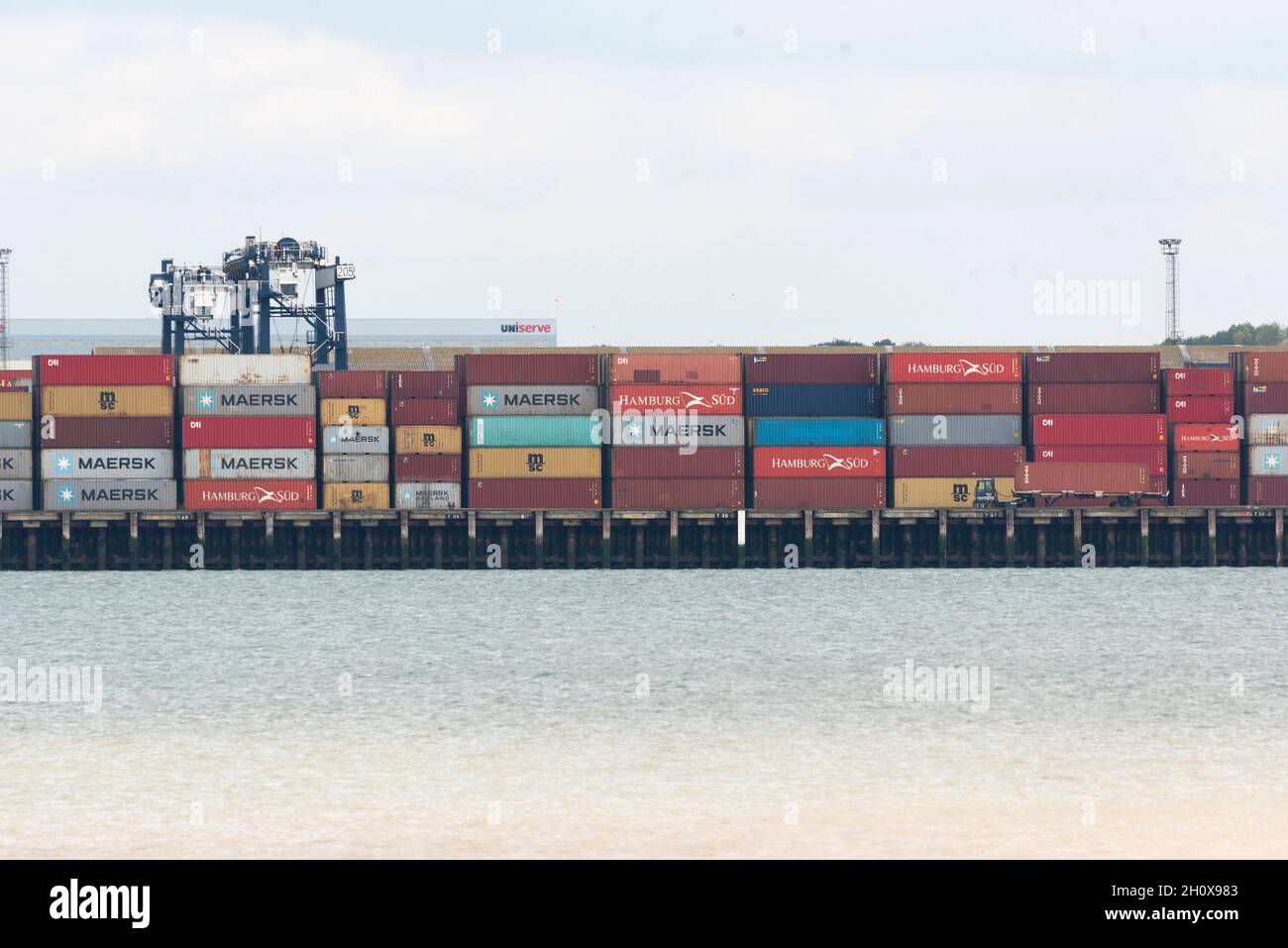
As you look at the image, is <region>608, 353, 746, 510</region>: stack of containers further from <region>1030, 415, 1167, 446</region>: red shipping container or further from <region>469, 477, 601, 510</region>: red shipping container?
<region>1030, 415, 1167, 446</region>: red shipping container

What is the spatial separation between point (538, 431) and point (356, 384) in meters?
9.57

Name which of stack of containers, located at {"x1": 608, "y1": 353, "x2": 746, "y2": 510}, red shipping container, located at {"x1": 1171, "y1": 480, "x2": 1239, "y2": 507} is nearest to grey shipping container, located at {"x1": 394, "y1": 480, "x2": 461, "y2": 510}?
stack of containers, located at {"x1": 608, "y1": 353, "x2": 746, "y2": 510}

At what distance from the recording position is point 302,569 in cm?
9694

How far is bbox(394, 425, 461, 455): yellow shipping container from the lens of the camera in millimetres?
94000

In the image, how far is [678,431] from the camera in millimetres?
94375

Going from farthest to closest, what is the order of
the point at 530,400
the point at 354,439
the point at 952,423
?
the point at 354,439
the point at 530,400
the point at 952,423

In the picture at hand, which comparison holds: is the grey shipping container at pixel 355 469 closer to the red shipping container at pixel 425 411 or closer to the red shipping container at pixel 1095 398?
the red shipping container at pixel 425 411

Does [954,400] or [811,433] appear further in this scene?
[811,433]

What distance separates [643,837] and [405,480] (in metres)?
66.5

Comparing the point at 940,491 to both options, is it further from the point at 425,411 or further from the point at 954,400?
the point at 425,411

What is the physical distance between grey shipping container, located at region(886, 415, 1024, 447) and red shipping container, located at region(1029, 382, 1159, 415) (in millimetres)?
1540

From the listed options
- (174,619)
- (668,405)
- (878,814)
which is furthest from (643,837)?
(668,405)

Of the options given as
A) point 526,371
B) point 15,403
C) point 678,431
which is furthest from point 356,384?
point 15,403
